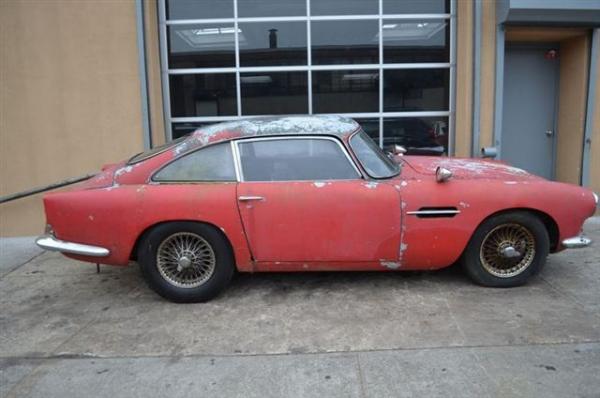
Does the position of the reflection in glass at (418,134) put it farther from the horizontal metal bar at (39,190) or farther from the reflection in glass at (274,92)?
the horizontal metal bar at (39,190)

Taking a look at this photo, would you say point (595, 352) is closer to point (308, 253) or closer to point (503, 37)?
point (308, 253)

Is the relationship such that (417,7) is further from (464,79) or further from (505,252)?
(505,252)

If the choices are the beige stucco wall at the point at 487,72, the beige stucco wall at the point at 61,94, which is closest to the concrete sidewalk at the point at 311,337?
the beige stucco wall at the point at 61,94

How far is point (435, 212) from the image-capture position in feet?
15.3

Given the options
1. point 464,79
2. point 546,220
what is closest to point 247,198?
point 546,220

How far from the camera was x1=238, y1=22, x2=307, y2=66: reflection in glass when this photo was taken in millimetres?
7742

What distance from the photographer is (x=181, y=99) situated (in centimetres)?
789

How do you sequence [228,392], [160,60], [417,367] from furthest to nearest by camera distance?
[160,60]
[417,367]
[228,392]

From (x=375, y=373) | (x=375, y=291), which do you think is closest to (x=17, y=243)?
(x=375, y=291)

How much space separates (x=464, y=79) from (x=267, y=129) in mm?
3845

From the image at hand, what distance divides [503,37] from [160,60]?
469 cm

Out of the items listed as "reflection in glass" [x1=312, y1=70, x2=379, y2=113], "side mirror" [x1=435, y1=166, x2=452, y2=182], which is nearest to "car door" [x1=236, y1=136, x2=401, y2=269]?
"side mirror" [x1=435, y1=166, x2=452, y2=182]

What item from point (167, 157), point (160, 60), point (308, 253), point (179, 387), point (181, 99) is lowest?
point (179, 387)

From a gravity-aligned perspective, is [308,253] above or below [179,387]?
above
